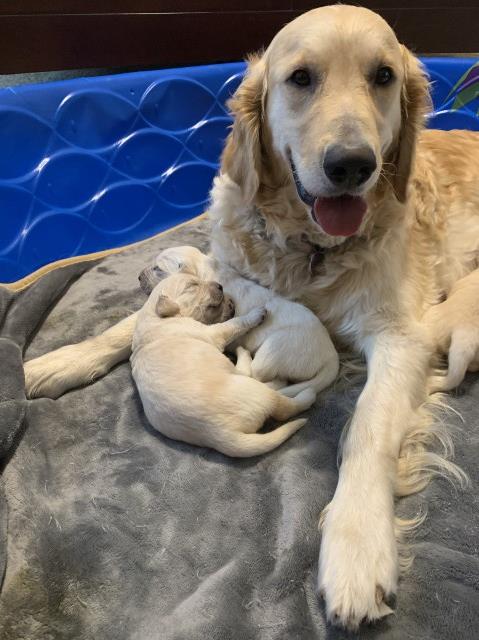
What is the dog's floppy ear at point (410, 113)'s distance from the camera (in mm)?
1710

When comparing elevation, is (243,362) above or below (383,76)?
below

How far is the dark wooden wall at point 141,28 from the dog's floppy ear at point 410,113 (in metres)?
1.72

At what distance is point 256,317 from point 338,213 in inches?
16.5

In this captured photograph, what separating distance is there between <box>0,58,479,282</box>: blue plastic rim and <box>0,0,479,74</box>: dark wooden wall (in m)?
0.38

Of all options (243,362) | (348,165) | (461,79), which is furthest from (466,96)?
(243,362)

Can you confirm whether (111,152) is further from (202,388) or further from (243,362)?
(202,388)

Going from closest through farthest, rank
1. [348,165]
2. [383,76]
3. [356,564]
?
1. [356,564]
2. [348,165]
3. [383,76]

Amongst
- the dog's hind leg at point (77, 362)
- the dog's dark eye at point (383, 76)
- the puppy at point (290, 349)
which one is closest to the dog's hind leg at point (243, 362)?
the puppy at point (290, 349)

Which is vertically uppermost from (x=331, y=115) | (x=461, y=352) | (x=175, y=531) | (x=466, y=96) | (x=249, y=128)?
(x=331, y=115)

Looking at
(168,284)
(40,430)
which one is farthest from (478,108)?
(40,430)

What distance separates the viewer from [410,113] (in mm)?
1732

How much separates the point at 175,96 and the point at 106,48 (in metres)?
0.54

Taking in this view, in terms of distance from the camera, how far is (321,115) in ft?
4.74

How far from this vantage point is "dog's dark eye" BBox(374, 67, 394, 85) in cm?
154
